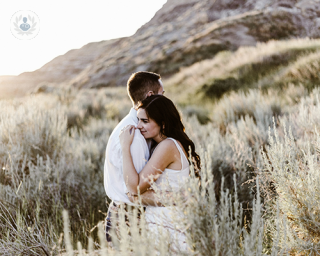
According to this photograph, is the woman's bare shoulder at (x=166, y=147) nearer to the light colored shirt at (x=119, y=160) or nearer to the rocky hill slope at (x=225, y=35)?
the light colored shirt at (x=119, y=160)

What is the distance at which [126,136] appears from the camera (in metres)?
2.54

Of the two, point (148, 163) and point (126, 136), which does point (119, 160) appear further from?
point (148, 163)

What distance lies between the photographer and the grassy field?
5.32 ft

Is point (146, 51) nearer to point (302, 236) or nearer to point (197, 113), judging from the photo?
point (197, 113)

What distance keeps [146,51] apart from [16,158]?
43.4 metres

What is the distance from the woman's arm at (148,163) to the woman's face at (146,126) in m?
0.17

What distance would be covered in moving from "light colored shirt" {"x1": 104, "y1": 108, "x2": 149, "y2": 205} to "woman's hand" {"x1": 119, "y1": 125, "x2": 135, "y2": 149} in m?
0.04

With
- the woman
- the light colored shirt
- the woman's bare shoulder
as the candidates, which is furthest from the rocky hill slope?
the woman's bare shoulder

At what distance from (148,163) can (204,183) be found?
3.01 feet

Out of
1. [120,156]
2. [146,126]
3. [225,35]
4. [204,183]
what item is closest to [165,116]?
[146,126]

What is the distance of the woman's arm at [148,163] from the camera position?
2.36m

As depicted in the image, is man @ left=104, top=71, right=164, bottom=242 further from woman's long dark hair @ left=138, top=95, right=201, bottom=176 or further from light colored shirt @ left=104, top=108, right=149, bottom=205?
woman's long dark hair @ left=138, top=95, right=201, bottom=176

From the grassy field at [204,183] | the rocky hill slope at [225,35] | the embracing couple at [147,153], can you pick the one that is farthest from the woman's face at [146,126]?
the rocky hill slope at [225,35]

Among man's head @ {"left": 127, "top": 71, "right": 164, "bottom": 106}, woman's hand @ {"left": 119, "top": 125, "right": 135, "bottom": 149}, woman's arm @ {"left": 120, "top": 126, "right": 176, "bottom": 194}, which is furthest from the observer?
man's head @ {"left": 127, "top": 71, "right": 164, "bottom": 106}
